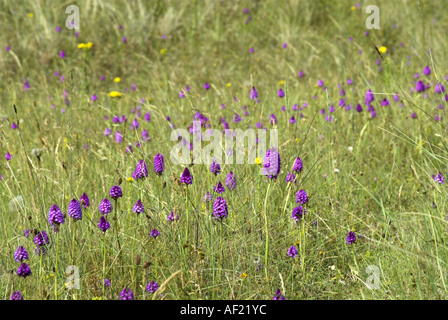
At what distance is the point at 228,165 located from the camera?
8.88 ft

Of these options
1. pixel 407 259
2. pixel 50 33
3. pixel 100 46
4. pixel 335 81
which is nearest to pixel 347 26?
pixel 335 81

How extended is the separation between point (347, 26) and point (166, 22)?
1.98m

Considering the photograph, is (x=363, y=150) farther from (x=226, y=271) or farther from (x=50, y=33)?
(x=50, y=33)

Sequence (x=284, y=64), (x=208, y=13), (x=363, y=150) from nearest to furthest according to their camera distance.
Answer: (x=363, y=150) → (x=284, y=64) → (x=208, y=13)

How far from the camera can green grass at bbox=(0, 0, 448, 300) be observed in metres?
2.04

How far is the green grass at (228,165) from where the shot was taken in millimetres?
2037

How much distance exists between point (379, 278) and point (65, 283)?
117 cm

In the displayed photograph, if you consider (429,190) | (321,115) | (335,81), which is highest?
(335,81)

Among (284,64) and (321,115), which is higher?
(284,64)

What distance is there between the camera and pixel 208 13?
6137mm

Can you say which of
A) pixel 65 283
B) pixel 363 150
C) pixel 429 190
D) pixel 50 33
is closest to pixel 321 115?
pixel 363 150

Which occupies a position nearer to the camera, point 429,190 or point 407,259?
point 407,259

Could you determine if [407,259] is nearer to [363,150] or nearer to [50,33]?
[363,150]
